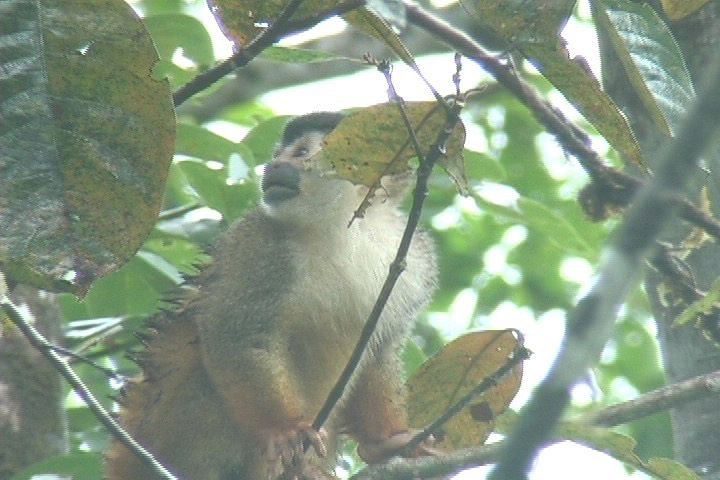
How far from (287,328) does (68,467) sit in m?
0.87

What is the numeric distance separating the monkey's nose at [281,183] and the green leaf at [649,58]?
1761mm

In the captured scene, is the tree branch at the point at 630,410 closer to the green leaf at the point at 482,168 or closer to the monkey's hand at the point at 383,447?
the monkey's hand at the point at 383,447

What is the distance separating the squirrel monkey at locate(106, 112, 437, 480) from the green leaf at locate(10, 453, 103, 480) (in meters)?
0.32

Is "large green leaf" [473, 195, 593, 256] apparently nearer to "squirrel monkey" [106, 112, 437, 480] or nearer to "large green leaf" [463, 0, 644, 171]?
"squirrel monkey" [106, 112, 437, 480]

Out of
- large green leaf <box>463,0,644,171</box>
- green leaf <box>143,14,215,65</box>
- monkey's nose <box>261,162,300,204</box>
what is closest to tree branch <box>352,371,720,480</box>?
large green leaf <box>463,0,644,171</box>

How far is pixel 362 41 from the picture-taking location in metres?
6.22

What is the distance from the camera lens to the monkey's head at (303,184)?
3.65 meters

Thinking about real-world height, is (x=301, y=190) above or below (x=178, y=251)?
above

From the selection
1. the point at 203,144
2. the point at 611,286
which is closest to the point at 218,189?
the point at 203,144

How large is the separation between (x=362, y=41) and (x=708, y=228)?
364cm

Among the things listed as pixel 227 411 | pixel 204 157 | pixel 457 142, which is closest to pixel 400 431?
pixel 227 411

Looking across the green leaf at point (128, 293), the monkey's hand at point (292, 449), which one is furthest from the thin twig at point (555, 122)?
the green leaf at point (128, 293)

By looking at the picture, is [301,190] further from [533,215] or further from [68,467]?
[533,215]

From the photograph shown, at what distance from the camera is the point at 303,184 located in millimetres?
3719
